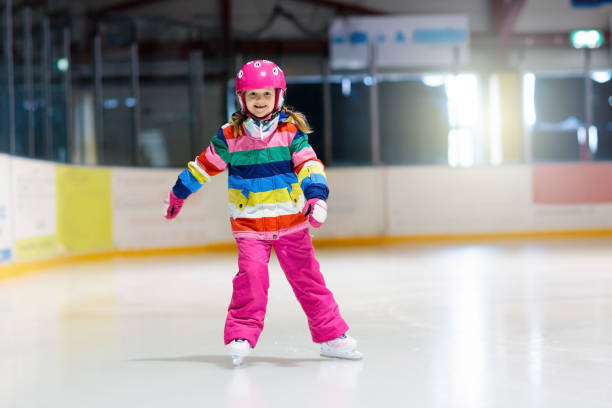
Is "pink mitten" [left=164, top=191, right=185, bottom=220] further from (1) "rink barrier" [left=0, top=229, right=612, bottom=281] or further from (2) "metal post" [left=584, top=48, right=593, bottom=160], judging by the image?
(2) "metal post" [left=584, top=48, right=593, bottom=160]

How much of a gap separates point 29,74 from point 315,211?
200 inches

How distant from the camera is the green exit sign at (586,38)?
11.6 metres

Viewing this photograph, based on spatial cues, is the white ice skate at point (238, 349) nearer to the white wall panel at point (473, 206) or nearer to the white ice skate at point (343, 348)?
the white ice skate at point (343, 348)

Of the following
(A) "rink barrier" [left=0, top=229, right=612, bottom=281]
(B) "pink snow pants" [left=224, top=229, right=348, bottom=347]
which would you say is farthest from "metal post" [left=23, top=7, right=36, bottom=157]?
(B) "pink snow pants" [left=224, top=229, right=348, bottom=347]

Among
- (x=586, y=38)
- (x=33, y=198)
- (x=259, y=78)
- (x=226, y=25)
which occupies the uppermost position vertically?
(x=226, y=25)

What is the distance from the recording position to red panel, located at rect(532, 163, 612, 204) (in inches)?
364

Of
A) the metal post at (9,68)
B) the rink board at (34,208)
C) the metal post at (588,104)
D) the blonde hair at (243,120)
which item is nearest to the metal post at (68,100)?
the rink board at (34,208)

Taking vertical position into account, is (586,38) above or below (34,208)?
above

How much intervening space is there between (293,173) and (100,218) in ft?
18.2

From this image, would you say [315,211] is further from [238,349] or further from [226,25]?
[226,25]

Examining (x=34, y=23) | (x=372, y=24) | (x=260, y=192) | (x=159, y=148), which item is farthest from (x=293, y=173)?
(x=159, y=148)

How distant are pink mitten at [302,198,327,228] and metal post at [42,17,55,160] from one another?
5442mm

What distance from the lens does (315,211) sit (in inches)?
89.7

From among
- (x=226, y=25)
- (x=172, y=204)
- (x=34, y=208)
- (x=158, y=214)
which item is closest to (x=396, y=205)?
(x=158, y=214)
